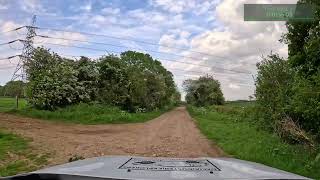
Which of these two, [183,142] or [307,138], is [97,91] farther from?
[307,138]

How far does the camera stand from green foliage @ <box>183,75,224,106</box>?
99.9 meters

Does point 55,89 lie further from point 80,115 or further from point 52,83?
point 80,115

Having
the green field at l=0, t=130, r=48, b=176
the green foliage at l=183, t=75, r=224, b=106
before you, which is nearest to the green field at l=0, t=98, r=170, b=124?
the green field at l=0, t=130, r=48, b=176

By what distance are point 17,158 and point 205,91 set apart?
8823 cm

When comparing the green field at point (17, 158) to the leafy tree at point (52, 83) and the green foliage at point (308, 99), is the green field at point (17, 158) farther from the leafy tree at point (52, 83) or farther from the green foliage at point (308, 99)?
the leafy tree at point (52, 83)

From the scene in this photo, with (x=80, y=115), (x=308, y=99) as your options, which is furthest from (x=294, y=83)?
(x=80, y=115)

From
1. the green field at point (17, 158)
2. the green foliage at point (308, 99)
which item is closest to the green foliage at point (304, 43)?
the green foliage at point (308, 99)

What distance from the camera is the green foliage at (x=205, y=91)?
328 feet

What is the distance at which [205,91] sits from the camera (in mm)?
101688

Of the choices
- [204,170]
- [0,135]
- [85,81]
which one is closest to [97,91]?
[85,81]

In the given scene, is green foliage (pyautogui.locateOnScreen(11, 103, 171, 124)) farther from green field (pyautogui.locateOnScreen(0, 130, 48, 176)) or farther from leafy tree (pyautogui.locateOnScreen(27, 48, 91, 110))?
green field (pyautogui.locateOnScreen(0, 130, 48, 176))

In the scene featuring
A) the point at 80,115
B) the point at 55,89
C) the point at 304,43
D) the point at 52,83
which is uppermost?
the point at 304,43

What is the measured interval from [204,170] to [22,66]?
36.2 meters

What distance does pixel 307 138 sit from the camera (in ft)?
45.1
